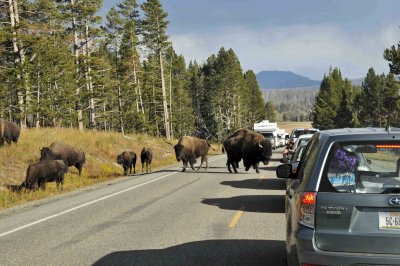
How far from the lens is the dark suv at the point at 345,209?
401cm

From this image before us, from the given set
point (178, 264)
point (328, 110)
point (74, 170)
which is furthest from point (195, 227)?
point (328, 110)

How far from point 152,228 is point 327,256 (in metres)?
5.49

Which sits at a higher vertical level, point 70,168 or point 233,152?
point 233,152

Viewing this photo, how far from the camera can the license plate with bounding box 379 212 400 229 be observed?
13.2 ft

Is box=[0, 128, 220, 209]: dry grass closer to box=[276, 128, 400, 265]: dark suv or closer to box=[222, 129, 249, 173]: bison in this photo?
box=[222, 129, 249, 173]: bison

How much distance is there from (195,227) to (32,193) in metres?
9.15

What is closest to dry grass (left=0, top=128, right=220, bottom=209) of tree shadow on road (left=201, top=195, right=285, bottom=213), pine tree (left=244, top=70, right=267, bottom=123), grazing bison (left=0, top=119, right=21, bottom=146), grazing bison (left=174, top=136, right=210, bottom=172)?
grazing bison (left=0, top=119, right=21, bottom=146)

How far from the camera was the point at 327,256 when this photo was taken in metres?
4.06

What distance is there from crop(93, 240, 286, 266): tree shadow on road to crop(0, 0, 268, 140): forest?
81.6 ft

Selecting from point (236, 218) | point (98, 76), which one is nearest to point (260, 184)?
point (236, 218)

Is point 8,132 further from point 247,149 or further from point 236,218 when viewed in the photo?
point 236,218

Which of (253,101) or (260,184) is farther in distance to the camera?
(253,101)

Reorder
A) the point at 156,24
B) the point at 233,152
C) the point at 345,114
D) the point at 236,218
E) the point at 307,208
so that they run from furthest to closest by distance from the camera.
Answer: the point at 345,114 → the point at 156,24 → the point at 233,152 → the point at 236,218 → the point at 307,208

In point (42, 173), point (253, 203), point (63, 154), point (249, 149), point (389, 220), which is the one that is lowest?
point (253, 203)
